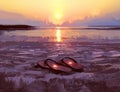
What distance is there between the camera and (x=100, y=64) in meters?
5.45

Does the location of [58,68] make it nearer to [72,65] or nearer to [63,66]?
[63,66]

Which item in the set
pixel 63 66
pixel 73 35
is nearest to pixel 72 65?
pixel 63 66

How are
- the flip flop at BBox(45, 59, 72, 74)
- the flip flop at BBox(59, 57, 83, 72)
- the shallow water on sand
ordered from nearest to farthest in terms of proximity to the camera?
the flip flop at BBox(45, 59, 72, 74)
the flip flop at BBox(59, 57, 83, 72)
the shallow water on sand

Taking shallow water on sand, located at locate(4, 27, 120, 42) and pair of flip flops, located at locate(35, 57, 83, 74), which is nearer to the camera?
pair of flip flops, located at locate(35, 57, 83, 74)

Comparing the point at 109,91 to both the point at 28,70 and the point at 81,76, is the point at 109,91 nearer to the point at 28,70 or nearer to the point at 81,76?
the point at 81,76

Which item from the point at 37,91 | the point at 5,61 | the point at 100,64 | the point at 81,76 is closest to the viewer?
the point at 37,91

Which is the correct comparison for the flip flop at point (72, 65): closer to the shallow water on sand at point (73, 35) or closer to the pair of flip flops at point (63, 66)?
the pair of flip flops at point (63, 66)

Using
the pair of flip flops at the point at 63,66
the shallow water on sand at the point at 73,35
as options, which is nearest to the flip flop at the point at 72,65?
the pair of flip flops at the point at 63,66

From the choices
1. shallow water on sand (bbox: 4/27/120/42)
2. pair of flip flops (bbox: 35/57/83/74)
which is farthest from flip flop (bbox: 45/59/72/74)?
shallow water on sand (bbox: 4/27/120/42)

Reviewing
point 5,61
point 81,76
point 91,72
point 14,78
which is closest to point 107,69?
point 91,72

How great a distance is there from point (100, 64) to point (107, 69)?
54 centimetres

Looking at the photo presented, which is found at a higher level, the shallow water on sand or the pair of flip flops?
the pair of flip flops

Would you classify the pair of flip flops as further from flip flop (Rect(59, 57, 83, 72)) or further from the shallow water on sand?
the shallow water on sand

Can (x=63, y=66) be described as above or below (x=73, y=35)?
above
